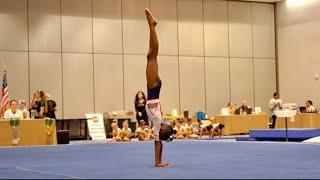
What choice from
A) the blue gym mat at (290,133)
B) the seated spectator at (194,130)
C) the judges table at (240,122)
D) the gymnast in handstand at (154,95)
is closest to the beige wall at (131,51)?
the seated spectator at (194,130)

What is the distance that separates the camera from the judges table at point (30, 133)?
1634 centimetres

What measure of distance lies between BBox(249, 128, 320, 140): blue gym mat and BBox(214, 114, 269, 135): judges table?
421 cm

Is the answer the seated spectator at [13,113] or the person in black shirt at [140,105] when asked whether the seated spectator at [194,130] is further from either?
the seated spectator at [13,113]

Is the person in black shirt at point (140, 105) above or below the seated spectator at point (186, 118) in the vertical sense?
above

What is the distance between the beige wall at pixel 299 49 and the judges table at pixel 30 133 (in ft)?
41.0

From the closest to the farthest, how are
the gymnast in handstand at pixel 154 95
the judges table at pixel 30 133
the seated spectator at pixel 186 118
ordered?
the gymnast in handstand at pixel 154 95, the judges table at pixel 30 133, the seated spectator at pixel 186 118

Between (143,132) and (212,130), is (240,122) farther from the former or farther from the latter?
(143,132)

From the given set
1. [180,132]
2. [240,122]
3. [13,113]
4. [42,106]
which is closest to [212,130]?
[180,132]

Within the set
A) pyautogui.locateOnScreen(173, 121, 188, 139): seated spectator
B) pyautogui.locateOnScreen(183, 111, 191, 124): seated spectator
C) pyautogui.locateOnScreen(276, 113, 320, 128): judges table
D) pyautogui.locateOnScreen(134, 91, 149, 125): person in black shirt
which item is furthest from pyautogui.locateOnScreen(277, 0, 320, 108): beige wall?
pyautogui.locateOnScreen(134, 91, 149, 125): person in black shirt

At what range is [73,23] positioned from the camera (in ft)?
72.4

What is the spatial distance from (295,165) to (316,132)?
765 cm

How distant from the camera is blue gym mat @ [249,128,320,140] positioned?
51.5 ft

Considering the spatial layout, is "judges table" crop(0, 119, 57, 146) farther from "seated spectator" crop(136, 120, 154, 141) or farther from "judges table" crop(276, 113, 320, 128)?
"judges table" crop(276, 113, 320, 128)

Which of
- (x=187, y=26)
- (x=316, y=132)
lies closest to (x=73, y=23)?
(x=187, y=26)
